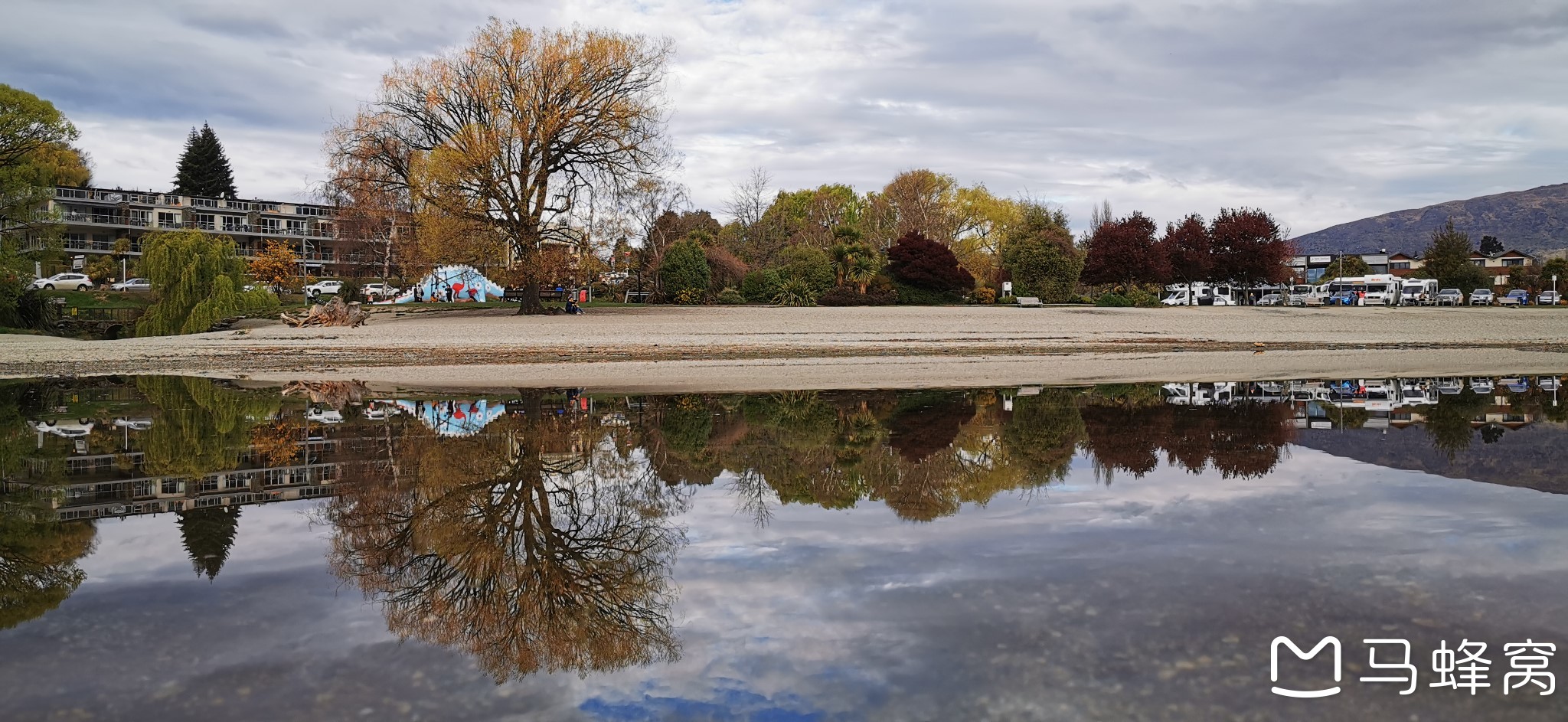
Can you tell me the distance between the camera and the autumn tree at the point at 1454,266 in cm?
8731

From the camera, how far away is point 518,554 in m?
5.69

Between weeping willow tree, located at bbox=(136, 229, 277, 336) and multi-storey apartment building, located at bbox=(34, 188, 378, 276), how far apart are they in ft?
187

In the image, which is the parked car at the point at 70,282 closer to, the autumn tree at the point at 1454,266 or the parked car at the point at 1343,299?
the parked car at the point at 1343,299

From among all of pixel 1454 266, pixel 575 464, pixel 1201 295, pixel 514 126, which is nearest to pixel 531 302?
pixel 514 126

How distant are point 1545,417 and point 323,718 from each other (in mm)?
14459

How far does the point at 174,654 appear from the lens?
415 centimetres

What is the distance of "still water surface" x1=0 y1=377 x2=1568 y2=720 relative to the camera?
3.78m

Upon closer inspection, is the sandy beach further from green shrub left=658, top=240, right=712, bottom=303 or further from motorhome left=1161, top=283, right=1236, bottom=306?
motorhome left=1161, top=283, right=1236, bottom=306

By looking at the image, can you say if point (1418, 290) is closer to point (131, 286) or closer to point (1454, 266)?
point (1454, 266)

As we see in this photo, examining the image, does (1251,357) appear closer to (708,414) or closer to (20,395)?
(708,414)

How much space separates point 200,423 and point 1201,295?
66.7 metres

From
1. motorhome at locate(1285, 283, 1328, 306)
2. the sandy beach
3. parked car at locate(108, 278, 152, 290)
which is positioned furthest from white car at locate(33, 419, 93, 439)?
parked car at locate(108, 278, 152, 290)

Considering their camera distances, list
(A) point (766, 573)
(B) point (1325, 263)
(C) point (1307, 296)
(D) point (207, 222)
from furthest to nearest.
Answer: (B) point (1325, 263), (D) point (207, 222), (C) point (1307, 296), (A) point (766, 573)

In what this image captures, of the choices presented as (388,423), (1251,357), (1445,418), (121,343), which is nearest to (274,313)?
(121,343)
